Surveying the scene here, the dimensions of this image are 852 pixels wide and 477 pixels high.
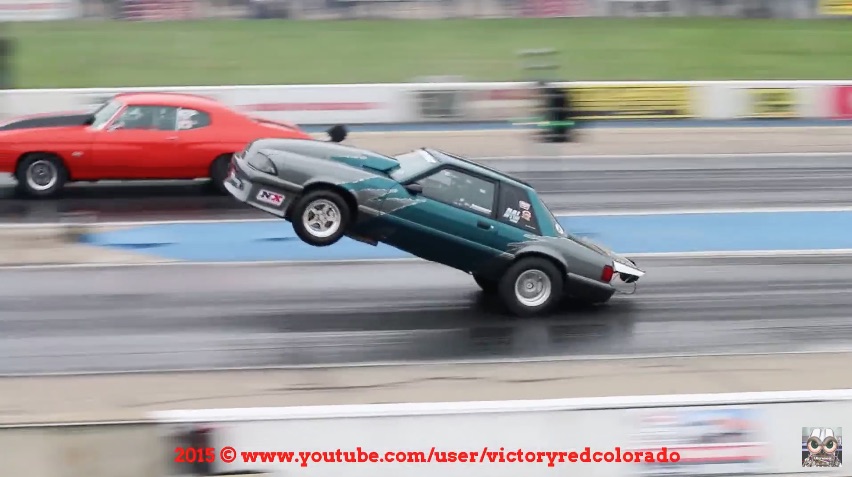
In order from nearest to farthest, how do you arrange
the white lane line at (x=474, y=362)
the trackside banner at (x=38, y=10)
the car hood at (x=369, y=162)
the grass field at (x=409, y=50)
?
the white lane line at (x=474, y=362) < the car hood at (x=369, y=162) < the grass field at (x=409, y=50) < the trackside banner at (x=38, y=10)

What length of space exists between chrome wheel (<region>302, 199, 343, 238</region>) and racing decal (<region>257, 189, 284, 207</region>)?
0.28 m

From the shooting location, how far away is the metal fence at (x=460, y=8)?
30484mm

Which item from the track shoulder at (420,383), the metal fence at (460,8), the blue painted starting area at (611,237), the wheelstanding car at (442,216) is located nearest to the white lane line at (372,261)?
the blue painted starting area at (611,237)

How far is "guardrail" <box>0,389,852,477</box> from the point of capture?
20.3ft

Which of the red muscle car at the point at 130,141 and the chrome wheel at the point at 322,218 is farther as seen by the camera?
the red muscle car at the point at 130,141

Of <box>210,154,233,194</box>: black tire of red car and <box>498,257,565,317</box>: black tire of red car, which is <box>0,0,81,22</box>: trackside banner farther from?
<box>498,257,565,317</box>: black tire of red car

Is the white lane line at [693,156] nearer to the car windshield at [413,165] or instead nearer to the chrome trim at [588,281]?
the car windshield at [413,165]

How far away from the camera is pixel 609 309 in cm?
1187

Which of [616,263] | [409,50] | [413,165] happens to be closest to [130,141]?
[413,165]

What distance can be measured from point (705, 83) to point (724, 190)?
18.2 feet

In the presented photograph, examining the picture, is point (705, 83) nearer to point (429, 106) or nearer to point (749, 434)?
point (429, 106)

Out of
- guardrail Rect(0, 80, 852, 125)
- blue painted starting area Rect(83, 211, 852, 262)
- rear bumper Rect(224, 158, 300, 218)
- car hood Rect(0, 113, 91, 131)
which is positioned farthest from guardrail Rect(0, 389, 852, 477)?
guardrail Rect(0, 80, 852, 125)

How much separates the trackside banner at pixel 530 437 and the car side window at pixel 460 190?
4.64 m

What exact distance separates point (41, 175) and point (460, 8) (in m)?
19.0
